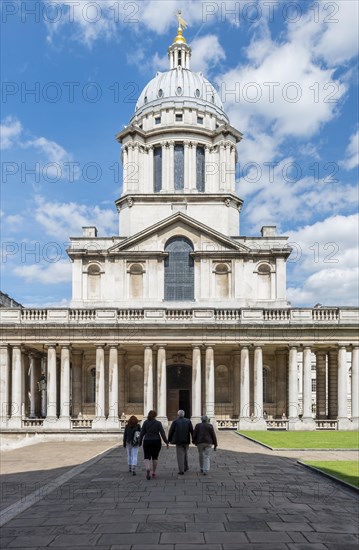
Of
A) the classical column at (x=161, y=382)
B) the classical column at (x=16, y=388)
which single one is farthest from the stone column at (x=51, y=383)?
the classical column at (x=161, y=382)

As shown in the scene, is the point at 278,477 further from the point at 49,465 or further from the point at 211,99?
the point at 211,99

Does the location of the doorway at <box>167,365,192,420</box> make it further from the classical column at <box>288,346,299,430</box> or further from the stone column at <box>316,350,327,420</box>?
the stone column at <box>316,350,327,420</box>

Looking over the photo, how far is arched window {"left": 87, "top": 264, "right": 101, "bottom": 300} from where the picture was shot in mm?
44281

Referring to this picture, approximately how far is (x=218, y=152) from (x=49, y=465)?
35.9 meters

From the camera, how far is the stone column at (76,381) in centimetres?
4288

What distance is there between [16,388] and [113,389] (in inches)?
253

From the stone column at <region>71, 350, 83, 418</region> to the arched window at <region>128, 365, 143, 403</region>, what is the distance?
12.5 feet

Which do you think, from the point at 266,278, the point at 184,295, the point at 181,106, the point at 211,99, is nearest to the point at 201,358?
the point at 184,295

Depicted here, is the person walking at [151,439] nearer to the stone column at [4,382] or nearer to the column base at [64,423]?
the column base at [64,423]

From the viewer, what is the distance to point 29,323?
3856 cm

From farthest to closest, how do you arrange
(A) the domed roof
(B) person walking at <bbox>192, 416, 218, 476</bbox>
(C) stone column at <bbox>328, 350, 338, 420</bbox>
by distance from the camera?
(A) the domed roof → (C) stone column at <bbox>328, 350, 338, 420</bbox> → (B) person walking at <bbox>192, 416, 218, 476</bbox>

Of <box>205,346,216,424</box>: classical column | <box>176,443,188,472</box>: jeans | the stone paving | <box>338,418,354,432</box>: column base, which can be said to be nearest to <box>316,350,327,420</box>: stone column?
<box>338,418,354,432</box>: column base

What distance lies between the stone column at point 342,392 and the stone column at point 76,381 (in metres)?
18.8

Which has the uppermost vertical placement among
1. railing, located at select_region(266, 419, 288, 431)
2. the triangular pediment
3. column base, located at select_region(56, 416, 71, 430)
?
the triangular pediment
